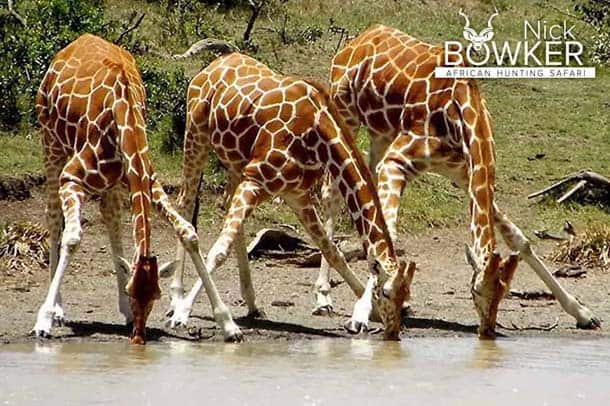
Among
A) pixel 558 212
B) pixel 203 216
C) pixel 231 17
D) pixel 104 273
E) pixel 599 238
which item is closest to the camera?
pixel 104 273

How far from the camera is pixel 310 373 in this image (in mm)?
9359

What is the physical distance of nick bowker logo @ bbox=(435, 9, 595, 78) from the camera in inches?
893

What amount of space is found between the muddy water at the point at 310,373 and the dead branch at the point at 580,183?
23.0ft

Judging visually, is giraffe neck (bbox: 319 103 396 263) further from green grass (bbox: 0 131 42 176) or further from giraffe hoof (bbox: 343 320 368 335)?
green grass (bbox: 0 131 42 176)

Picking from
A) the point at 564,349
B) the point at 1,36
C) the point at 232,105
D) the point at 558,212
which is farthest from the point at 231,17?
the point at 564,349

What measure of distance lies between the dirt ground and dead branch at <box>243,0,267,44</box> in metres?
6.64

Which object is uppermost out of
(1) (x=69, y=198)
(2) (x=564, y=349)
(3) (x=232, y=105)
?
(3) (x=232, y=105)

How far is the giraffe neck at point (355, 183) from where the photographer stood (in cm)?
1144

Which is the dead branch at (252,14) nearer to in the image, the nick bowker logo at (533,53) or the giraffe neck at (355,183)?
the nick bowker logo at (533,53)

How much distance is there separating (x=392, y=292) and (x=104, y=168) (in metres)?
2.44

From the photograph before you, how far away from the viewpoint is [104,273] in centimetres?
1430

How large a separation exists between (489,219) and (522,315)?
1640 mm

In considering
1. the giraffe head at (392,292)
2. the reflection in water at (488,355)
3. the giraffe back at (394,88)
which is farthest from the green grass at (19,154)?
the reflection in water at (488,355)

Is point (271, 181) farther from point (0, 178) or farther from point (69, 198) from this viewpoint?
point (0, 178)
